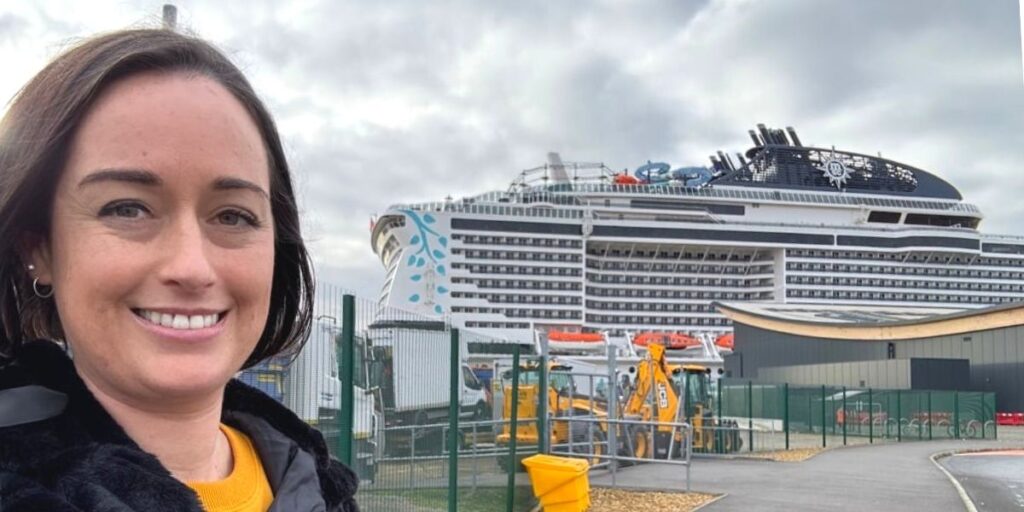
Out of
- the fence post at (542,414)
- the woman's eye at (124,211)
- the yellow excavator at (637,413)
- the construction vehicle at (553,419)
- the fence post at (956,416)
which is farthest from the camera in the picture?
the fence post at (956,416)

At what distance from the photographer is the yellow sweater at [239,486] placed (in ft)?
4.08

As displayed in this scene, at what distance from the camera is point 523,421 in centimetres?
1030

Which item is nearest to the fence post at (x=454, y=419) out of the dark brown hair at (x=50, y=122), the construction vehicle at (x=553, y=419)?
the construction vehicle at (x=553, y=419)

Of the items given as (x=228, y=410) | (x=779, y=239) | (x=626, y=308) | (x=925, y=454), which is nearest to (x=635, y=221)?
(x=626, y=308)

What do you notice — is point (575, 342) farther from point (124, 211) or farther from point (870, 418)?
point (124, 211)

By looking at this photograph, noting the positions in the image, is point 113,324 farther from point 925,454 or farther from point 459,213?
point 459,213

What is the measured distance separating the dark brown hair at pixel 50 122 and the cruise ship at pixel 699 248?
6730 cm

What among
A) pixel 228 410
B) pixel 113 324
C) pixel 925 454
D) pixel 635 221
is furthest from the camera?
pixel 635 221

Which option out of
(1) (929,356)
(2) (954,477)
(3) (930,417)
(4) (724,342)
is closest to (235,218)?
(2) (954,477)

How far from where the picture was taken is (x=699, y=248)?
254 feet

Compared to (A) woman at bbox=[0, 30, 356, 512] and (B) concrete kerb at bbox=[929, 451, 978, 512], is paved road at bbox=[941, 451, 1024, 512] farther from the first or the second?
(A) woman at bbox=[0, 30, 356, 512]

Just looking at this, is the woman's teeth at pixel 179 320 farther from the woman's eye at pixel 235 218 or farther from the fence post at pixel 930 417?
the fence post at pixel 930 417

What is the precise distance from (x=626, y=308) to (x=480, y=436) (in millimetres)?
68358

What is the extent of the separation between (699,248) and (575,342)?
20871 mm
